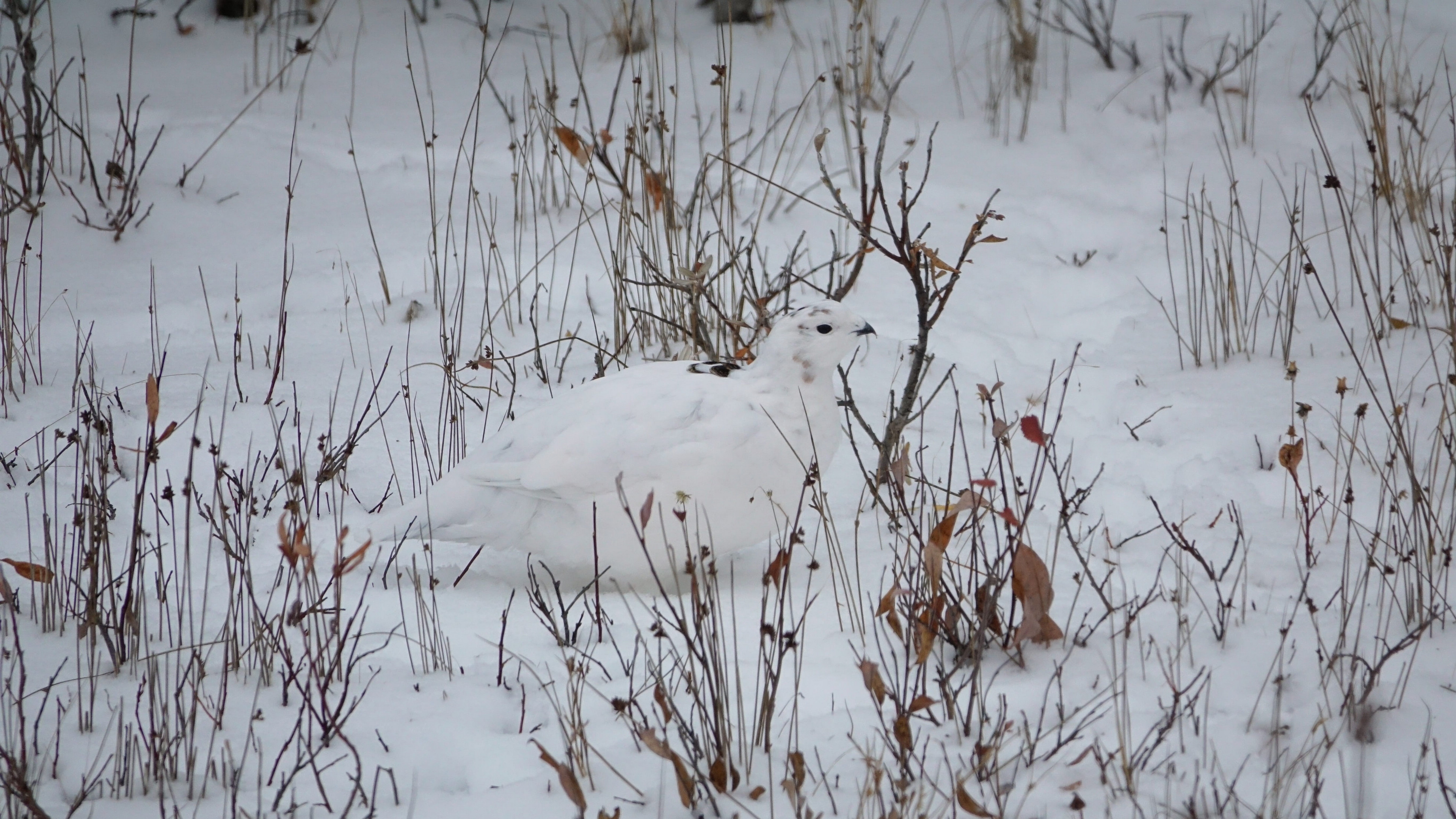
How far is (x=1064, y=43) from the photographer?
19.9 feet

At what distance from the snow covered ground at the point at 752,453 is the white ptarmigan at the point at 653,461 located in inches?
5.5

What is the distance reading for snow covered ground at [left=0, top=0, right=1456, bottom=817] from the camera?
6.48 ft

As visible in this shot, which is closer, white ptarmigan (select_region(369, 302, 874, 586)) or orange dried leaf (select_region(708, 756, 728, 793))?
orange dried leaf (select_region(708, 756, 728, 793))

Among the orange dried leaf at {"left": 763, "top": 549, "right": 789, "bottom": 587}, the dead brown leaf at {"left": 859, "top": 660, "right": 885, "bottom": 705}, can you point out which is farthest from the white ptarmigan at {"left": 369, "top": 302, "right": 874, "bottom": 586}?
the dead brown leaf at {"left": 859, "top": 660, "right": 885, "bottom": 705}

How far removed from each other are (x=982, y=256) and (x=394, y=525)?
273cm

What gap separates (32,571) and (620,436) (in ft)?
3.95

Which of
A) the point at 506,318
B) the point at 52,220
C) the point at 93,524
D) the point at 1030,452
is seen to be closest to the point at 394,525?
the point at 93,524

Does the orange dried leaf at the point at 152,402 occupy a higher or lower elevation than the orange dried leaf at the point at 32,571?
higher

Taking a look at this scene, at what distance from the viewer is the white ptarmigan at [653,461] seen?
2.55 meters

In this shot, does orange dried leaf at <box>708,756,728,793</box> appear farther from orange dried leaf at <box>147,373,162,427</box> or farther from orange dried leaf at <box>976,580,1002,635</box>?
orange dried leaf at <box>147,373,162,427</box>

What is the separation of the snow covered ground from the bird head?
25 cm

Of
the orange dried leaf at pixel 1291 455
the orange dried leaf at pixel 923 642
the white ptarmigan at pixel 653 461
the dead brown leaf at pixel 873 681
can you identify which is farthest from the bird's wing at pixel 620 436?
the orange dried leaf at pixel 1291 455

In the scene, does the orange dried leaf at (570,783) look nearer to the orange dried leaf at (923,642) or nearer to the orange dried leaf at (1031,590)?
the orange dried leaf at (923,642)

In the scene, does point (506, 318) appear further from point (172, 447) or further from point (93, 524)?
point (93, 524)
